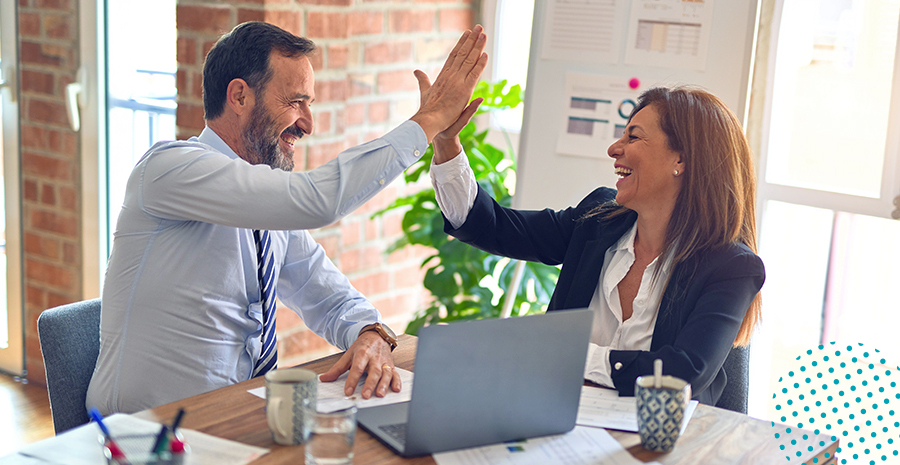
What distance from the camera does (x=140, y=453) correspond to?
1.04m

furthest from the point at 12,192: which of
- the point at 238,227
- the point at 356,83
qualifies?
the point at 238,227

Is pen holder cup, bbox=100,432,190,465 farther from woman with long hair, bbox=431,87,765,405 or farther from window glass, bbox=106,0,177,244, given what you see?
window glass, bbox=106,0,177,244

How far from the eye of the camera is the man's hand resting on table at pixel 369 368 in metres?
1.42

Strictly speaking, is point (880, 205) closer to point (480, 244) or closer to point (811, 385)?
point (811, 385)

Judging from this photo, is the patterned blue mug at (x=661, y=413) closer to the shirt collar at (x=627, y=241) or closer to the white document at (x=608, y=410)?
the white document at (x=608, y=410)

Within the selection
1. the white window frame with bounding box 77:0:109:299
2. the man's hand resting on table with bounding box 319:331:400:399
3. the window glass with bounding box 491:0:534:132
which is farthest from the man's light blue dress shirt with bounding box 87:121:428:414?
the window glass with bounding box 491:0:534:132

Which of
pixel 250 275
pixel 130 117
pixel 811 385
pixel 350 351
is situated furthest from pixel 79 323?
pixel 811 385

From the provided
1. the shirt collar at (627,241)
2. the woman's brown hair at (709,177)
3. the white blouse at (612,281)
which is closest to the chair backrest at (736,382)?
the woman's brown hair at (709,177)

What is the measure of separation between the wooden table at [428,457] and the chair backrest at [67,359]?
39 cm

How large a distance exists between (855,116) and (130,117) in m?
2.43

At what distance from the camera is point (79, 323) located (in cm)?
163

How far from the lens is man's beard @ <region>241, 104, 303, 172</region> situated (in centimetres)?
175

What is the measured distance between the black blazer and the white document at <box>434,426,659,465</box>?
0.24 m

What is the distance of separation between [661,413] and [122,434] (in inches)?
30.3
